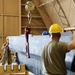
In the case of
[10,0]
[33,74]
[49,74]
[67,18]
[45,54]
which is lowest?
[33,74]

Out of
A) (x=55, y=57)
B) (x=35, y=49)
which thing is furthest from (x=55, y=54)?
(x=35, y=49)

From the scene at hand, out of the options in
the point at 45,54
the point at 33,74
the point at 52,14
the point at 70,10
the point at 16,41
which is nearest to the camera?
the point at 45,54

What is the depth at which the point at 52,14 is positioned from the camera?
13422 mm

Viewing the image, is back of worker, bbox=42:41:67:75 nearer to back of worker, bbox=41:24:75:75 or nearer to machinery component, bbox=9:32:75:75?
back of worker, bbox=41:24:75:75

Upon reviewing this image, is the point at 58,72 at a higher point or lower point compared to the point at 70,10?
lower

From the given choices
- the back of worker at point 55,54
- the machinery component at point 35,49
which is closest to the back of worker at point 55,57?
the back of worker at point 55,54

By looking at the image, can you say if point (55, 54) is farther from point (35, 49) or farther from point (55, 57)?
point (35, 49)

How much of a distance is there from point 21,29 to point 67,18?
3924 millimetres

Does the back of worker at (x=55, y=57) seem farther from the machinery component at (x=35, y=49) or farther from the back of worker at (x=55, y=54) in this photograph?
the machinery component at (x=35, y=49)

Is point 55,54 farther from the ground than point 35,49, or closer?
farther from the ground

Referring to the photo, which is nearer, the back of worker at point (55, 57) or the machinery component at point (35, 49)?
the back of worker at point (55, 57)

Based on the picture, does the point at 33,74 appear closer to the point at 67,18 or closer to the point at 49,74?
the point at 49,74

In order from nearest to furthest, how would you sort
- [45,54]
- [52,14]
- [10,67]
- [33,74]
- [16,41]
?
[45,54]
[33,74]
[10,67]
[16,41]
[52,14]

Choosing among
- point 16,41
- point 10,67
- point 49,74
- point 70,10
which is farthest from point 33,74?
point 70,10
